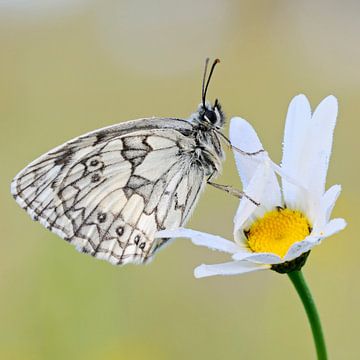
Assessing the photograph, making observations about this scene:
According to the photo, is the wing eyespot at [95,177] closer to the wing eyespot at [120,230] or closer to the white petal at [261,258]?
the wing eyespot at [120,230]

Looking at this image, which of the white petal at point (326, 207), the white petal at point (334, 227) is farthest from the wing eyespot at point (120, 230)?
the white petal at point (334, 227)

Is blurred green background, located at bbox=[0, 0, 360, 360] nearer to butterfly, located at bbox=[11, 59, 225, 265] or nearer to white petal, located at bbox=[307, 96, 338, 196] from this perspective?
butterfly, located at bbox=[11, 59, 225, 265]

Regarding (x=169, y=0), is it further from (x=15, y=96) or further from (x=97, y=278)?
(x=97, y=278)

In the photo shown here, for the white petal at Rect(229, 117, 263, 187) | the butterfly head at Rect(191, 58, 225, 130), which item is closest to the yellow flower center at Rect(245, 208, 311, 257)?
the white petal at Rect(229, 117, 263, 187)

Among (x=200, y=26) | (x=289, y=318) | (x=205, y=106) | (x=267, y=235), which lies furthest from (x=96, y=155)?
(x=200, y=26)

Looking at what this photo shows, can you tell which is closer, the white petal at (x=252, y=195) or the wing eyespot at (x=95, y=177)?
the white petal at (x=252, y=195)

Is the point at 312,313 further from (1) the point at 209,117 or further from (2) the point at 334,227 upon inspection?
(1) the point at 209,117

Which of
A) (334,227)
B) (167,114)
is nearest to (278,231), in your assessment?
(334,227)
